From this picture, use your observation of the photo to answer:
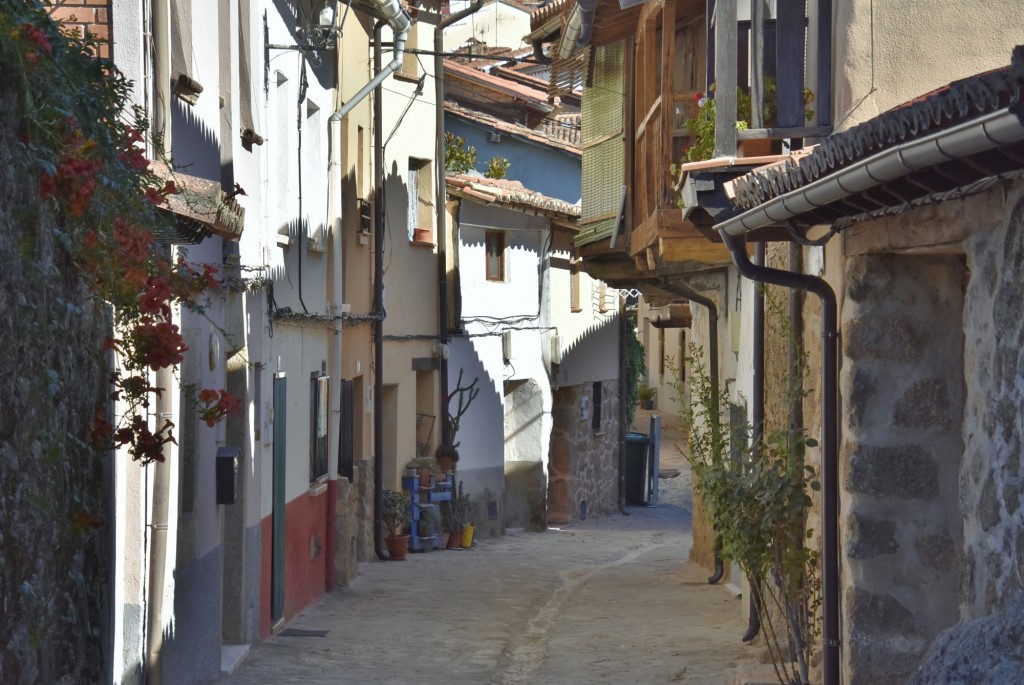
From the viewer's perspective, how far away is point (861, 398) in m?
6.96

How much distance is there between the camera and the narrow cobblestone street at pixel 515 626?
1026cm

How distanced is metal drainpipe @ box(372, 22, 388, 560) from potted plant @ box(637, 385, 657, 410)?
2647 centimetres

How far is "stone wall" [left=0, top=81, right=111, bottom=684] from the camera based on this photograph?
4.48m

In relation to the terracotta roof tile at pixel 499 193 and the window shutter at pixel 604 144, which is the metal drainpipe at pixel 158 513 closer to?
the window shutter at pixel 604 144

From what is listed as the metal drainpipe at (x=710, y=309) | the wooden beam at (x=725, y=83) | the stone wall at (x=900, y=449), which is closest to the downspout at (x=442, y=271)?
the metal drainpipe at (x=710, y=309)

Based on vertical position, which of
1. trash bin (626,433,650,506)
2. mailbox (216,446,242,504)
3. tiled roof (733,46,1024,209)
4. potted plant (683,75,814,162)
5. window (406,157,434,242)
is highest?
window (406,157,434,242)

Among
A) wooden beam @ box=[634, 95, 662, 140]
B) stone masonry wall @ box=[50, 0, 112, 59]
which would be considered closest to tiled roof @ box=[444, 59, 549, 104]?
wooden beam @ box=[634, 95, 662, 140]

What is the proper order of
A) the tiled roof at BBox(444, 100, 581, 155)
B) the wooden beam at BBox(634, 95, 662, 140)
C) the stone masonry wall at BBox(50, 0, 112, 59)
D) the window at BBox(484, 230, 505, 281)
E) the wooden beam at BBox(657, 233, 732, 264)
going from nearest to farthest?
the stone masonry wall at BBox(50, 0, 112, 59)
the wooden beam at BBox(657, 233, 732, 264)
the wooden beam at BBox(634, 95, 662, 140)
the window at BBox(484, 230, 505, 281)
the tiled roof at BBox(444, 100, 581, 155)

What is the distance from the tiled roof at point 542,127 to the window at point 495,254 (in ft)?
8.79

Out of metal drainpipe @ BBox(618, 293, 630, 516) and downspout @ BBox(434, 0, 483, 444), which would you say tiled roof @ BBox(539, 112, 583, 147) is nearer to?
metal drainpipe @ BBox(618, 293, 630, 516)

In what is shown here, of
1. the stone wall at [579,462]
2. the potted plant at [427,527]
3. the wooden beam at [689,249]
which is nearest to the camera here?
the wooden beam at [689,249]

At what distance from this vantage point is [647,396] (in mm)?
44469

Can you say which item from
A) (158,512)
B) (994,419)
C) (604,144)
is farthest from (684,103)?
(994,419)

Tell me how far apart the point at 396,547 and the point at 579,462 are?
7551mm
